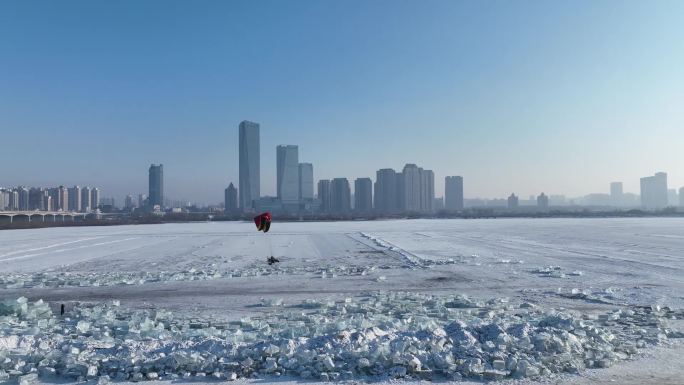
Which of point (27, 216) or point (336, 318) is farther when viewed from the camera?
point (27, 216)

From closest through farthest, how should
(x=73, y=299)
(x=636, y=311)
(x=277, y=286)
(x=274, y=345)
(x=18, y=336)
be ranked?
(x=274, y=345) < (x=18, y=336) < (x=636, y=311) < (x=73, y=299) < (x=277, y=286)

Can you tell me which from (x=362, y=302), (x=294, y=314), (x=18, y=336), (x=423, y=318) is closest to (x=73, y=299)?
(x=18, y=336)

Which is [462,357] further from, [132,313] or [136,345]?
[132,313]

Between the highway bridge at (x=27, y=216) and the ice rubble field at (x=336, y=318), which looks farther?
the highway bridge at (x=27, y=216)

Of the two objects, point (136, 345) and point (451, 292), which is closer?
point (136, 345)

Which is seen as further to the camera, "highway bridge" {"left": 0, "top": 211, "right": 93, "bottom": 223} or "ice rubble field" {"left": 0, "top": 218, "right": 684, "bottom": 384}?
"highway bridge" {"left": 0, "top": 211, "right": 93, "bottom": 223}

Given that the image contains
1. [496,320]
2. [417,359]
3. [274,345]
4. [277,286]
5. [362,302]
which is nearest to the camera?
[417,359]

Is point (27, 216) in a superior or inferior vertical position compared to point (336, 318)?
superior
